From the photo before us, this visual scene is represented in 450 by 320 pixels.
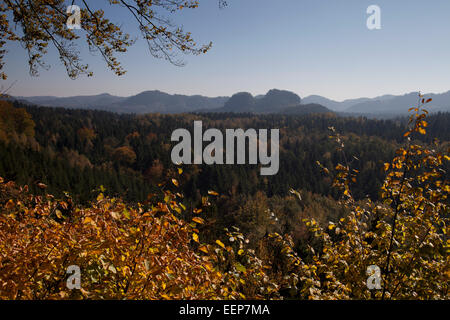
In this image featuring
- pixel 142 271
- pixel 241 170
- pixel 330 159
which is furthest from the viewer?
pixel 330 159

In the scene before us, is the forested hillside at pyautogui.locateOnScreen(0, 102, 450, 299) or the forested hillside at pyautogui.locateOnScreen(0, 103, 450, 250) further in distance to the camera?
the forested hillside at pyautogui.locateOnScreen(0, 103, 450, 250)

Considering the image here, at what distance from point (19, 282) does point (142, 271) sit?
1.48 metres

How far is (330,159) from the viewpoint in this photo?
123875mm

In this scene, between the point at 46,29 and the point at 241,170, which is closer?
the point at 46,29

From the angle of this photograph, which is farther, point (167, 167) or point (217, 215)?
point (167, 167)

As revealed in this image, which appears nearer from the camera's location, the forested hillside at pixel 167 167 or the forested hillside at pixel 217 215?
the forested hillside at pixel 217 215

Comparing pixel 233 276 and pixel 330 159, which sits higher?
pixel 233 276

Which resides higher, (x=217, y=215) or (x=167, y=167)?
(x=167, y=167)
